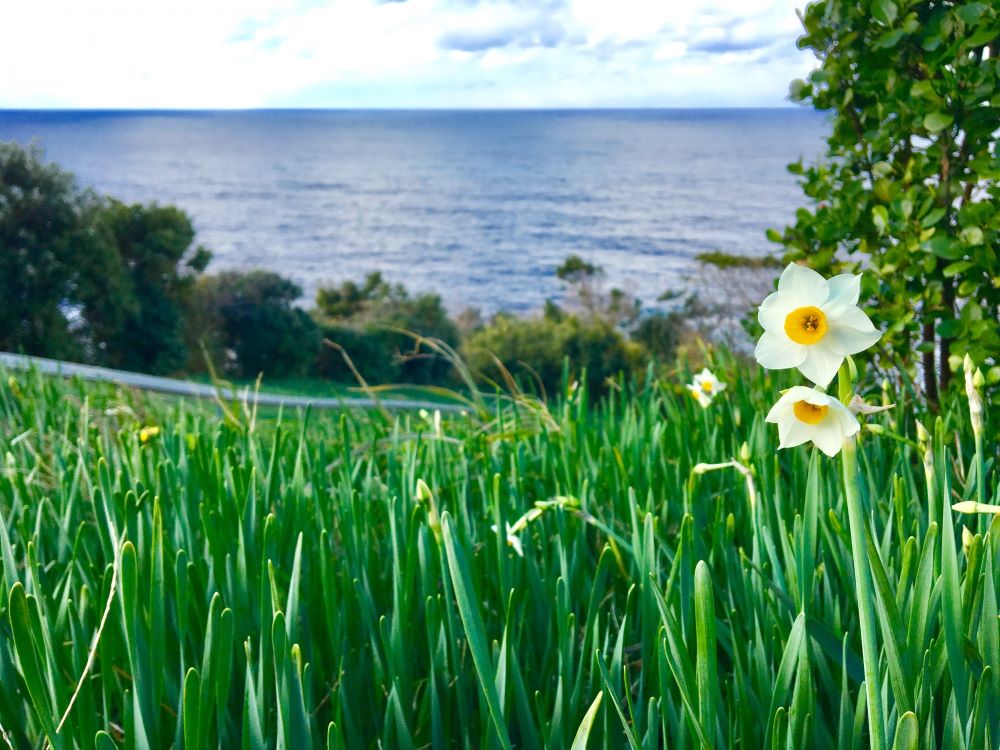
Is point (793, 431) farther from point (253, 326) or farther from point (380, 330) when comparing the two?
point (253, 326)

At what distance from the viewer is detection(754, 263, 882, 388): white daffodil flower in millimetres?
448

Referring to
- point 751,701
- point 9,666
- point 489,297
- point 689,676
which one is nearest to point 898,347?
point 751,701

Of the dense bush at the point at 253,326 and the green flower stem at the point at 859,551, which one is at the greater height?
the green flower stem at the point at 859,551

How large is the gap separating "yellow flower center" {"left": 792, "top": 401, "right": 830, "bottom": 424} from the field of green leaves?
121 mm

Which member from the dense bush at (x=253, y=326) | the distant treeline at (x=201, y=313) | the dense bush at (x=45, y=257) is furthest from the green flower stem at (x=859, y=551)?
the dense bush at (x=253, y=326)

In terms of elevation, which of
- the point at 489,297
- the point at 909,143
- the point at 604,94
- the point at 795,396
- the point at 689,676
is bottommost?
the point at 489,297

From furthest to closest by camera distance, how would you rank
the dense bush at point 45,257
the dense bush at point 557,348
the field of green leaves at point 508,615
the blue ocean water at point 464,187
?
the blue ocean water at point 464,187 < the dense bush at point 557,348 < the dense bush at point 45,257 < the field of green leaves at point 508,615

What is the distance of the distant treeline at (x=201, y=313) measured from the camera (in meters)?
12.5

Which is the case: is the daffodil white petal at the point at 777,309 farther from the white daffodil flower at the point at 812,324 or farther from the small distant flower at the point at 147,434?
the small distant flower at the point at 147,434

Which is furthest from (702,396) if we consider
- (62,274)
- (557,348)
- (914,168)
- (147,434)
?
(62,274)

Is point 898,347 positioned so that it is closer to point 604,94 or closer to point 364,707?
point 364,707

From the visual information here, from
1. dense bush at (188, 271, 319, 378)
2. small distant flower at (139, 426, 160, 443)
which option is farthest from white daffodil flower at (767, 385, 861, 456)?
dense bush at (188, 271, 319, 378)

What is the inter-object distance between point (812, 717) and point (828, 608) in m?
0.20

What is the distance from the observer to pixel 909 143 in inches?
65.3
